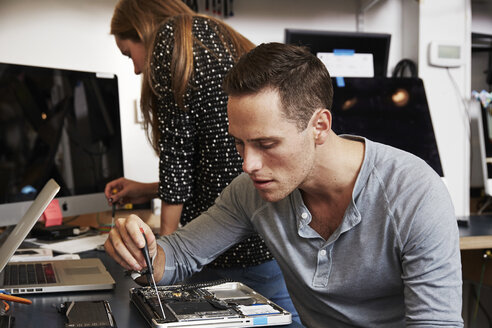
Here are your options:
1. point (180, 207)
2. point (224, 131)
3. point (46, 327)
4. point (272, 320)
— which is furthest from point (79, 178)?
point (272, 320)

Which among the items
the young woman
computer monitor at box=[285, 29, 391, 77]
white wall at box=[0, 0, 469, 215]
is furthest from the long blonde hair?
computer monitor at box=[285, 29, 391, 77]

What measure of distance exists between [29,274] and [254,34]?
1694 mm

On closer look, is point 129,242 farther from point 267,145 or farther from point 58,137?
point 58,137

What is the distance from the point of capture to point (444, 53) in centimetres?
252

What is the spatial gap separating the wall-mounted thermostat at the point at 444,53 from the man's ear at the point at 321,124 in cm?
167

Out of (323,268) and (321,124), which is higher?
(321,124)

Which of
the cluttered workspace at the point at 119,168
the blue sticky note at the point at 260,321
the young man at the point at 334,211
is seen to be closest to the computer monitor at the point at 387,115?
the cluttered workspace at the point at 119,168

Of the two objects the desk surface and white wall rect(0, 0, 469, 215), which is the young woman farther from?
white wall rect(0, 0, 469, 215)

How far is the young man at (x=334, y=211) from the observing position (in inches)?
36.3

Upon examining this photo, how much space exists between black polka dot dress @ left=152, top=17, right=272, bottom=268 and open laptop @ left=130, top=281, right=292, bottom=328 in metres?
0.36

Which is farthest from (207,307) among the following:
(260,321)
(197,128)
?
(197,128)

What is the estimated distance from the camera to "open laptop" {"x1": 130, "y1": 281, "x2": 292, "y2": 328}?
85cm

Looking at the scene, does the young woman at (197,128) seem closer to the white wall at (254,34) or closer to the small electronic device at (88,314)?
the small electronic device at (88,314)

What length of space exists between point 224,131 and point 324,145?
40 centimetres
